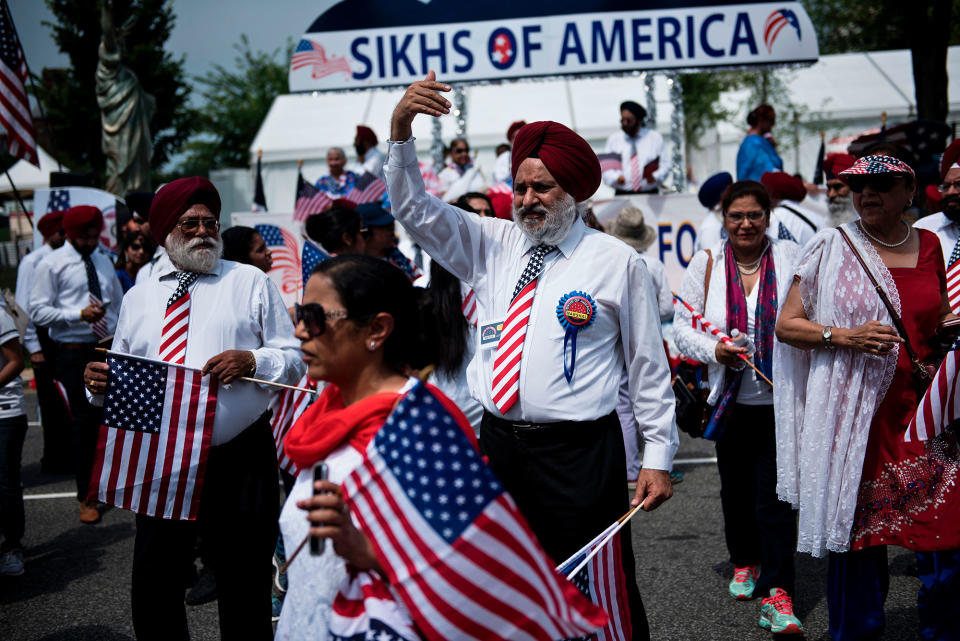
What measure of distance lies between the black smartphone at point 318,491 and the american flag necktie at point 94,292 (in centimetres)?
596

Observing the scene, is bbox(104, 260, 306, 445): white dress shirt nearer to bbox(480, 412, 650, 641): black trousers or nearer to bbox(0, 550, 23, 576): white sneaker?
bbox(480, 412, 650, 641): black trousers

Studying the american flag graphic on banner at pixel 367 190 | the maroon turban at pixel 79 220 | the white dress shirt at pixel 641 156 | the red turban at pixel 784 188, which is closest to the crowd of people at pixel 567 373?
the red turban at pixel 784 188

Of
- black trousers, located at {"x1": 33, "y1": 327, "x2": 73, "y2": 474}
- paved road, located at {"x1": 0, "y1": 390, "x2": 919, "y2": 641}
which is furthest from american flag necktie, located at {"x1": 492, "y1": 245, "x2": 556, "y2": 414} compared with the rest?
black trousers, located at {"x1": 33, "y1": 327, "x2": 73, "y2": 474}

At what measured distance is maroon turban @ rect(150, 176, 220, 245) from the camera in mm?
3930

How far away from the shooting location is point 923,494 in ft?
12.4

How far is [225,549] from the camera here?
12.6ft

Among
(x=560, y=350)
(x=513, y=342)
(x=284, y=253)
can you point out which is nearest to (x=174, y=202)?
(x=513, y=342)

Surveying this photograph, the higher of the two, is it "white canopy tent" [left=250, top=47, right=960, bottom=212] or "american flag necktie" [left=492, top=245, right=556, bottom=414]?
"white canopy tent" [left=250, top=47, right=960, bottom=212]

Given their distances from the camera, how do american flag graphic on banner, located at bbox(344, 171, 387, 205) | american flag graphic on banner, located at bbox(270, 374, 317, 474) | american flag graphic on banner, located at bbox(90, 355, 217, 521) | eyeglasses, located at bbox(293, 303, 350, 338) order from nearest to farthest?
eyeglasses, located at bbox(293, 303, 350, 338) → american flag graphic on banner, located at bbox(90, 355, 217, 521) → american flag graphic on banner, located at bbox(270, 374, 317, 474) → american flag graphic on banner, located at bbox(344, 171, 387, 205)

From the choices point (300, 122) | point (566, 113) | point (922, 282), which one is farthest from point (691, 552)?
point (300, 122)

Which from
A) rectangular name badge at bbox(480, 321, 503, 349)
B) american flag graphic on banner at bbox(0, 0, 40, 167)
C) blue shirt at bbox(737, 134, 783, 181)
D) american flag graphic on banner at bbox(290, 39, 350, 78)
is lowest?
rectangular name badge at bbox(480, 321, 503, 349)

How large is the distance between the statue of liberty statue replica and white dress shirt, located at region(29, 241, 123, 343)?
428 inches

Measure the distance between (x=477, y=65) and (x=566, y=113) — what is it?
38.2 feet

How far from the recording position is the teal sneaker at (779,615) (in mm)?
4316
